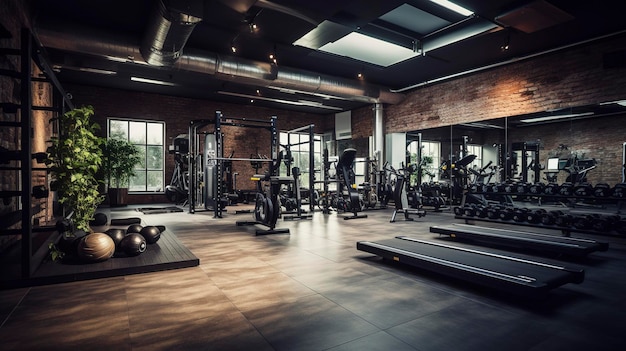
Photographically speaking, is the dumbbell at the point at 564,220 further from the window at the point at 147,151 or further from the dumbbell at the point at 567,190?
the window at the point at 147,151

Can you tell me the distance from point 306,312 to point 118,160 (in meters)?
9.37

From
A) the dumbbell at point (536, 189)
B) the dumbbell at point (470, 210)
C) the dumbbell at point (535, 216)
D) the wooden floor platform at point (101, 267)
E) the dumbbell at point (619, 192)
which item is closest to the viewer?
the wooden floor platform at point (101, 267)

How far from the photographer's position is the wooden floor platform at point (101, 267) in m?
2.66

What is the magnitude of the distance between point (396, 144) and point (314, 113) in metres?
4.21

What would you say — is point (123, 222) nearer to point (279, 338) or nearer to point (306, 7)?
point (306, 7)

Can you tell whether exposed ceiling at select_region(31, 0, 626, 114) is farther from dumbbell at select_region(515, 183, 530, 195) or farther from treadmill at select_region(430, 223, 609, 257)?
treadmill at select_region(430, 223, 609, 257)

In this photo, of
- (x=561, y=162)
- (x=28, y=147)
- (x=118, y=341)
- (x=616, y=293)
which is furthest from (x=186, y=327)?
(x=561, y=162)

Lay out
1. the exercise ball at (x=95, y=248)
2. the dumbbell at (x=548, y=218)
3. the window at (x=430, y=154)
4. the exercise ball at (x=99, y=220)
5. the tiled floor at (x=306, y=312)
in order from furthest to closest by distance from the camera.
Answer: the window at (x=430, y=154) < the exercise ball at (x=99, y=220) < the dumbbell at (x=548, y=218) < the exercise ball at (x=95, y=248) < the tiled floor at (x=306, y=312)

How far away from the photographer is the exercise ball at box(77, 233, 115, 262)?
3.12 meters

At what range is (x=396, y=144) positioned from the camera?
36.4 feet

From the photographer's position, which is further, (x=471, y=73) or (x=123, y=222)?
(x=471, y=73)

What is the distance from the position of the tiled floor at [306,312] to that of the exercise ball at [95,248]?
17.7 inches

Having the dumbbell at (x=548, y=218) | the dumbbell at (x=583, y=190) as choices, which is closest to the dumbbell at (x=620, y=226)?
the dumbbell at (x=583, y=190)

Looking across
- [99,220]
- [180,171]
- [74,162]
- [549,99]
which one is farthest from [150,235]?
[549,99]
